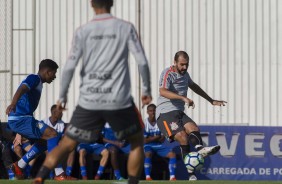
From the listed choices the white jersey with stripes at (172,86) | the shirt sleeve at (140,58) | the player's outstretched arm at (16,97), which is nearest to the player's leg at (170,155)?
the white jersey with stripes at (172,86)

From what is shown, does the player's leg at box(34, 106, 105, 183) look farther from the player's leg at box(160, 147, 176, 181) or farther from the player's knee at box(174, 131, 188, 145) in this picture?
the player's leg at box(160, 147, 176, 181)

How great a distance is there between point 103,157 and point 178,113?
5235 millimetres

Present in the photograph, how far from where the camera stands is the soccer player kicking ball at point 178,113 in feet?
51.7

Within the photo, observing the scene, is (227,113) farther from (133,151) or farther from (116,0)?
(133,151)

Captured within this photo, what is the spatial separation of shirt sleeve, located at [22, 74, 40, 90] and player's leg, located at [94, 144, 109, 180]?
5699 mm

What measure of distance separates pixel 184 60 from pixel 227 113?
23.0 feet

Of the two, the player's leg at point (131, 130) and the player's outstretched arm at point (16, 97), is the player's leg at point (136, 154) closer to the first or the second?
the player's leg at point (131, 130)

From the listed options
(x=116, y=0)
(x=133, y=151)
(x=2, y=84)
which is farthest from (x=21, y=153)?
(x=133, y=151)

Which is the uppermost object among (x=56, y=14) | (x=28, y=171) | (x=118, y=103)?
(x=56, y=14)

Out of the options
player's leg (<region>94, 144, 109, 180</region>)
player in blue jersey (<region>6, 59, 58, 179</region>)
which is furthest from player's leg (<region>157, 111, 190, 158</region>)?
player's leg (<region>94, 144, 109, 180</region>)

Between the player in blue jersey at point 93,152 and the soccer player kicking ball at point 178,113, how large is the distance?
4.90 meters

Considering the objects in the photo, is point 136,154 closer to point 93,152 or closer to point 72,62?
point 72,62

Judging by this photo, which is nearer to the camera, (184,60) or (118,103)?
(118,103)

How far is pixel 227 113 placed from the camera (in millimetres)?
22672
